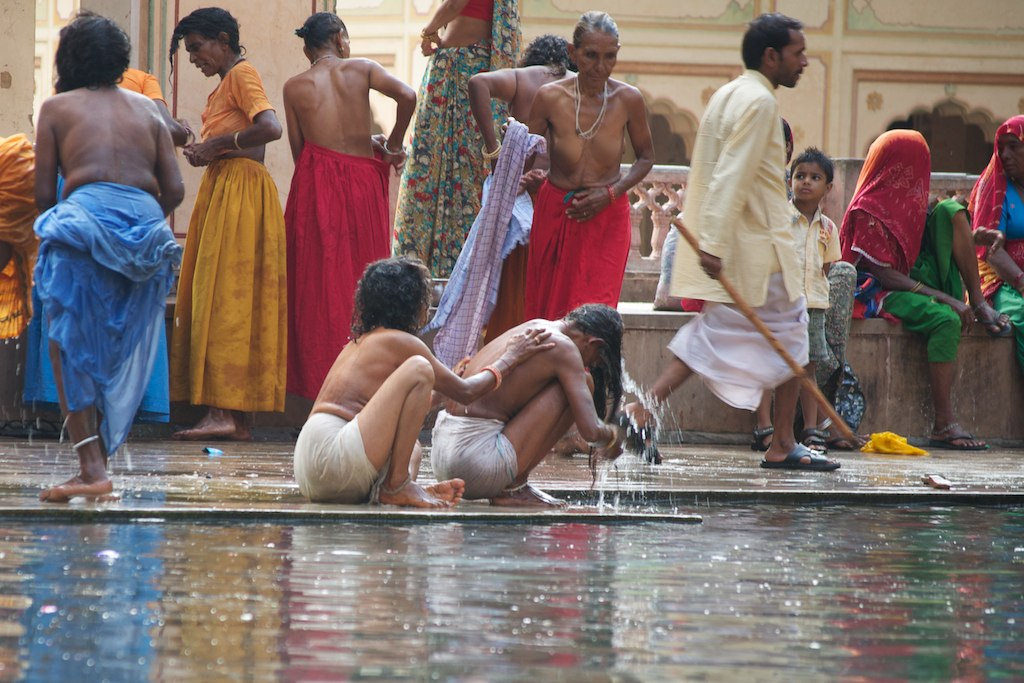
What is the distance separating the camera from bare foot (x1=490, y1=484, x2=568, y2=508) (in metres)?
6.16

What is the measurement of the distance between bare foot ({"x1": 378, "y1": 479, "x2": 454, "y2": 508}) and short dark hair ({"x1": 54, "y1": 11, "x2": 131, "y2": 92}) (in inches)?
69.5

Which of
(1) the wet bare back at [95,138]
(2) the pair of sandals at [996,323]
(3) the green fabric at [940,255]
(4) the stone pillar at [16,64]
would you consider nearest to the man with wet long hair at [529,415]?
(1) the wet bare back at [95,138]

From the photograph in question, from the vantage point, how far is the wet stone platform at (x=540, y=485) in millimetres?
5586

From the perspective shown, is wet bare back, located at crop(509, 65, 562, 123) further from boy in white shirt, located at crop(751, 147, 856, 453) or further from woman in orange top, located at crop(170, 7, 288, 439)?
boy in white shirt, located at crop(751, 147, 856, 453)

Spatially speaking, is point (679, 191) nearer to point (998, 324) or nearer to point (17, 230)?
point (998, 324)

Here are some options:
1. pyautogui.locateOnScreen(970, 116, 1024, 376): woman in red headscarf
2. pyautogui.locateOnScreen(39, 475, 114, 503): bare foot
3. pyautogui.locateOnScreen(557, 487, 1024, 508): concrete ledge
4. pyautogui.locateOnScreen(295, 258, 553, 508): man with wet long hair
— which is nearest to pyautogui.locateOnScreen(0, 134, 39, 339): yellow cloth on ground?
pyautogui.locateOnScreen(39, 475, 114, 503): bare foot

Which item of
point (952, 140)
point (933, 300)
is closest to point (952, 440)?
point (933, 300)

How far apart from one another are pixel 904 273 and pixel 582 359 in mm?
4630

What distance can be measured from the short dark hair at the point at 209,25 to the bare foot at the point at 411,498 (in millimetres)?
3556

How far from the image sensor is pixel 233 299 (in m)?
8.90

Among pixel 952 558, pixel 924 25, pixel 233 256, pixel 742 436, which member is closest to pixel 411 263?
pixel 952 558

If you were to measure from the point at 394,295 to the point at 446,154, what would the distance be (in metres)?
3.93

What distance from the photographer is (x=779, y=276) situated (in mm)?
7609

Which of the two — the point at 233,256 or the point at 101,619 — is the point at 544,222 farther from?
the point at 101,619
